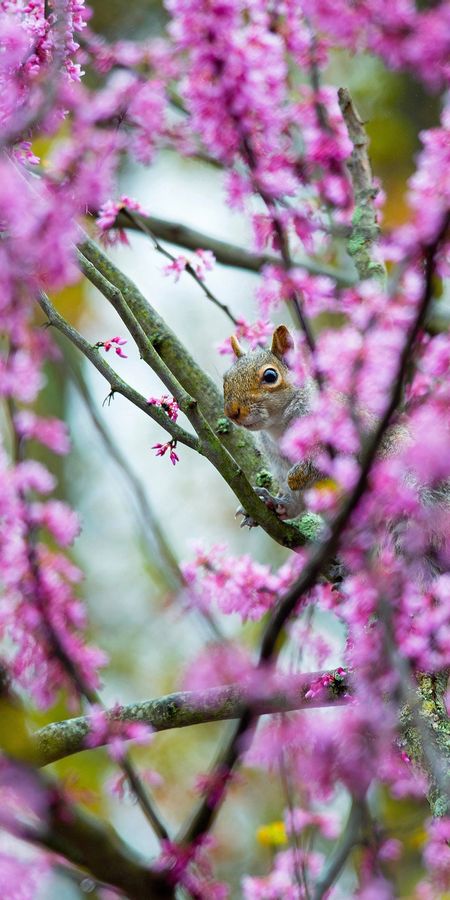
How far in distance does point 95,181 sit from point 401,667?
3.20 ft

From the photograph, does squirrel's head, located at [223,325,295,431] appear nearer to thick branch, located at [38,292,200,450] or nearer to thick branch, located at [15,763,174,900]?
thick branch, located at [38,292,200,450]

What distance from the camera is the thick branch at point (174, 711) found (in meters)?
2.65

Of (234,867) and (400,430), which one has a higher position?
(400,430)

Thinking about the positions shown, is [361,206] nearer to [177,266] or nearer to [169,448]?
[177,266]

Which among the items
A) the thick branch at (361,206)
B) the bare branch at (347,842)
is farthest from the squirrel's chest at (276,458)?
the bare branch at (347,842)

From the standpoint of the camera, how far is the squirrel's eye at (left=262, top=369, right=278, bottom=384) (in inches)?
151

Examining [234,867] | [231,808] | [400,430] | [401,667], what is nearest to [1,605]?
A: [400,430]

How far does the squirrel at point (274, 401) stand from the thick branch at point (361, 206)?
37 centimetres

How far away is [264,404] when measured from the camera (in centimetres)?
378

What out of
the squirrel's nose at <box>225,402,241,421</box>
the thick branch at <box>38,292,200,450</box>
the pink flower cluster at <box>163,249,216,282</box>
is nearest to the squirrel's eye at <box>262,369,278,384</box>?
the squirrel's nose at <box>225,402,241,421</box>

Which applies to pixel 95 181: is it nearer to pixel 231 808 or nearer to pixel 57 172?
pixel 57 172

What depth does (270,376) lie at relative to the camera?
3842mm

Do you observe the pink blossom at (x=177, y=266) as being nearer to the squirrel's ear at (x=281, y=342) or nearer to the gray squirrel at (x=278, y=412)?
the gray squirrel at (x=278, y=412)

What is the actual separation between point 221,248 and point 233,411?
1.49 meters
